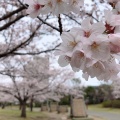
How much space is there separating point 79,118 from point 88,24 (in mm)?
14234

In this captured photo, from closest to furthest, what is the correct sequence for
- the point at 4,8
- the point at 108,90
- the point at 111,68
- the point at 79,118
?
the point at 111,68
the point at 4,8
the point at 79,118
the point at 108,90

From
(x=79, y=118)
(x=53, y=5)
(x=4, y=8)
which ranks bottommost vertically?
(x=79, y=118)

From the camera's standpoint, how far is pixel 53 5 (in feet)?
3.11

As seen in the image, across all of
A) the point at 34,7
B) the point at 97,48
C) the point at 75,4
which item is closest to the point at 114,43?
the point at 97,48

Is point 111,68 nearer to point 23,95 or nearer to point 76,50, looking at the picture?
point 76,50

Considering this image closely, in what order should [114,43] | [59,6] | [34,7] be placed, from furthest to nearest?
[34,7], [59,6], [114,43]

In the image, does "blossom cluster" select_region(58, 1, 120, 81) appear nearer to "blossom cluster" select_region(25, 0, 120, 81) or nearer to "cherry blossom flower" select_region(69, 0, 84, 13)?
"blossom cluster" select_region(25, 0, 120, 81)

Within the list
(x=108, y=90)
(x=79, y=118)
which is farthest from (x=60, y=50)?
(x=108, y=90)

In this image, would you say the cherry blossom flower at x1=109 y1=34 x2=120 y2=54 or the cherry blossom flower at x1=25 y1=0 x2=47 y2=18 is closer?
the cherry blossom flower at x1=109 y1=34 x2=120 y2=54

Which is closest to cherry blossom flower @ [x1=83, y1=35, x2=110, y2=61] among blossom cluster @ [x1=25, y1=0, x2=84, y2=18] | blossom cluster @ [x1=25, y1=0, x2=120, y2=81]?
blossom cluster @ [x1=25, y1=0, x2=120, y2=81]

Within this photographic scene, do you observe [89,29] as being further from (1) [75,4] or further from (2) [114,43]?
(1) [75,4]

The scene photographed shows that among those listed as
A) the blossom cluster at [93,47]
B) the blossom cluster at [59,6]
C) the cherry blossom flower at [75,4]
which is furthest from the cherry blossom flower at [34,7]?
the blossom cluster at [93,47]

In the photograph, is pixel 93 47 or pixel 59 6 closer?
pixel 93 47

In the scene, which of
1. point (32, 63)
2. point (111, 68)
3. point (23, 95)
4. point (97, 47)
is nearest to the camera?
point (97, 47)
